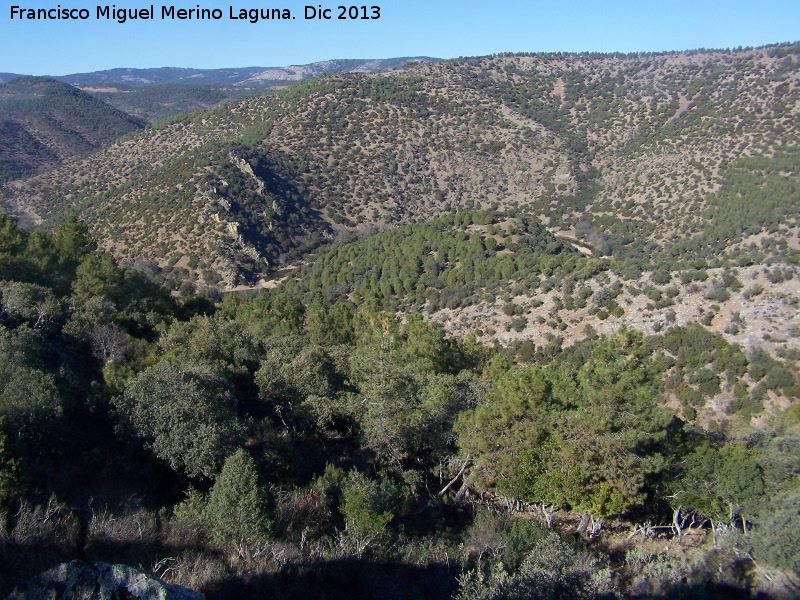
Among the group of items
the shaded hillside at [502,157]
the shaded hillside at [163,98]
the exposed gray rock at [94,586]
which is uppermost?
the shaded hillside at [163,98]

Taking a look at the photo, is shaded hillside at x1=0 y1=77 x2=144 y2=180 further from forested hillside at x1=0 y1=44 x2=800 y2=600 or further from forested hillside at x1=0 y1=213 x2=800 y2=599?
forested hillside at x1=0 y1=213 x2=800 y2=599

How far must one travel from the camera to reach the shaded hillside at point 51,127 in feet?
254

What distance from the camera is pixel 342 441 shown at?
47.8ft

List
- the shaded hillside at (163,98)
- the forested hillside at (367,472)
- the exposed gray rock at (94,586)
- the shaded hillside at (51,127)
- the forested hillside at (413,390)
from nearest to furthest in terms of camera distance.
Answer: the exposed gray rock at (94,586) < the forested hillside at (367,472) < the forested hillside at (413,390) < the shaded hillside at (51,127) < the shaded hillside at (163,98)

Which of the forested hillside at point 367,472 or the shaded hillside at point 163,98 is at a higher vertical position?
the shaded hillside at point 163,98

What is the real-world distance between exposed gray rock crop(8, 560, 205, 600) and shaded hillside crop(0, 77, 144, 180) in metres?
83.1

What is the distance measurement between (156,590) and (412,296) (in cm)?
3156

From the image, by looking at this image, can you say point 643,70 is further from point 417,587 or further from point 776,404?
point 417,587

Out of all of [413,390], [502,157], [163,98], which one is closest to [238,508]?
[413,390]

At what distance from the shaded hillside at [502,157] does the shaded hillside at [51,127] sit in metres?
18.2

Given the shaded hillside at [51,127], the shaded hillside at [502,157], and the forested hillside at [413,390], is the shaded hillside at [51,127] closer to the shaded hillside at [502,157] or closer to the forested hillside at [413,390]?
the shaded hillside at [502,157]

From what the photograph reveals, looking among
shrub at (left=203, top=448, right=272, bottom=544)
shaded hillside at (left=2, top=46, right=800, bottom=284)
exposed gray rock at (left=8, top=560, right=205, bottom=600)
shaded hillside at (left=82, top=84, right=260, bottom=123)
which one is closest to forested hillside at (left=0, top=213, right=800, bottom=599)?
shrub at (left=203, top=448, right=272, bottom=544)

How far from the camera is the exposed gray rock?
522cm

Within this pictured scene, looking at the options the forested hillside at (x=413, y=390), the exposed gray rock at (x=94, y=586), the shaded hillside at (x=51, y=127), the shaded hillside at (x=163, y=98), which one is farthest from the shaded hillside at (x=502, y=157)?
the shaded hillside at (x=163, y=98)
